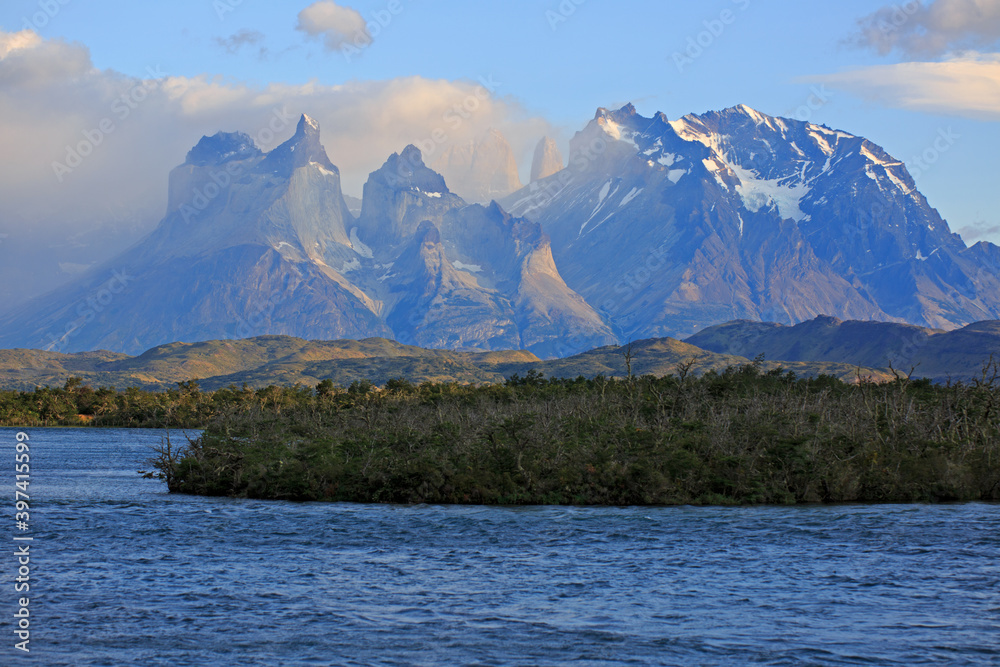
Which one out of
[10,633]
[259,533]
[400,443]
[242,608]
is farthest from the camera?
[400,443]

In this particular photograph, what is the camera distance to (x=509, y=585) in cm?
3828

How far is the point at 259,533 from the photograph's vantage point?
49.3 metres

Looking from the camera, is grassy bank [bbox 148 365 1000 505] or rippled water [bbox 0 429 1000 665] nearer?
rippled water [bbox 0 429 1000 665]

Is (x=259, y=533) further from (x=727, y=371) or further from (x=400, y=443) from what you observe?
(x=727, y=371)

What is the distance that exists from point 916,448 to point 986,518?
441 inches

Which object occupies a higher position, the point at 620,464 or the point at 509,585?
the point at 620,464

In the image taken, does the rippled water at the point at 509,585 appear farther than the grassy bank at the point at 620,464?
No

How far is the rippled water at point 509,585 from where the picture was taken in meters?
29.6

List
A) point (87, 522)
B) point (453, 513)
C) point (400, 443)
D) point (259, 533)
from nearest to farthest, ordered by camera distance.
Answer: point (259, 533), point (87, 522), point (453, 513), point (400, 443)

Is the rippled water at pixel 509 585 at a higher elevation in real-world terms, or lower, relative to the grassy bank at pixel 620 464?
lower

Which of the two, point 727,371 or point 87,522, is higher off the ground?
point 727,371

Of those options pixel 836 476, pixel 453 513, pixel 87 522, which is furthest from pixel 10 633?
pixel 836 476

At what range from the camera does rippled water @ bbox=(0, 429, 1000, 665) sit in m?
→ 29.6

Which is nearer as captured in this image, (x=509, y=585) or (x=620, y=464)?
(x=509, y=585)
